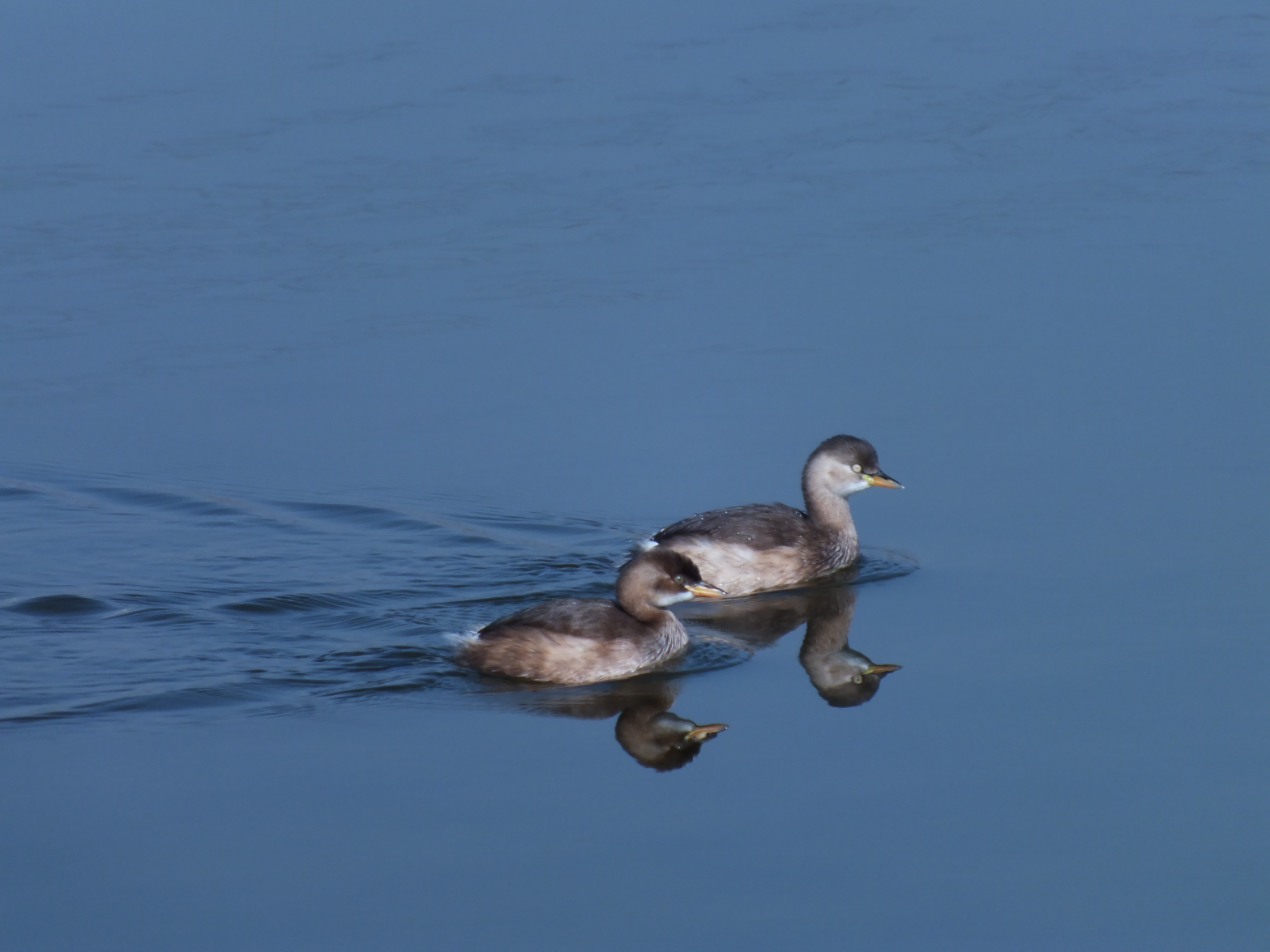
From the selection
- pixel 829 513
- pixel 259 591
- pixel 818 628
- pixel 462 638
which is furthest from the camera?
pixel 829 513

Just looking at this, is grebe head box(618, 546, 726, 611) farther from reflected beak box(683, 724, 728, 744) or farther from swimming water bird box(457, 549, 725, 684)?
reflected beak box(683, 724, 728, 744)

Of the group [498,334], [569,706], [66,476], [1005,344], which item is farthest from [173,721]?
[1005,344]

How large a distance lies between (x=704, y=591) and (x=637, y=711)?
115 cm

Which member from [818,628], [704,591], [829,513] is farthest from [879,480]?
[704,591]

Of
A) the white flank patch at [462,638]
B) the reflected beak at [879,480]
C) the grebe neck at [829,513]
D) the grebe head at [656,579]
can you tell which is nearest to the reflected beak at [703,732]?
the grebe head at [656,579]

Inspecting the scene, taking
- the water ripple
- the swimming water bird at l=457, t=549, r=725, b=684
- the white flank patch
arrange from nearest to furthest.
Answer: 1. the water ripple
2. the swimming water bird at l=457, t=549, r=725, b=684
3. the white flank patch

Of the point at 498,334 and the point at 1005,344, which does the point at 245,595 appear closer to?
the point at 498,334

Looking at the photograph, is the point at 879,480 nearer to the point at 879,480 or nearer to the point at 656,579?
the point at 879,480

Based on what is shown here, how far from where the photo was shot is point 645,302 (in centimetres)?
1339

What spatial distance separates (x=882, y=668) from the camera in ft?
27.2

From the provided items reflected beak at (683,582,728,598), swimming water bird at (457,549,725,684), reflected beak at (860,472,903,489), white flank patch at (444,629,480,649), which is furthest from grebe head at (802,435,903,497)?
white flank patch at (444,629,480,649)

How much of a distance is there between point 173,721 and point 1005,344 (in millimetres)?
6682

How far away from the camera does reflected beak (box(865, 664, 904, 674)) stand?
824cm

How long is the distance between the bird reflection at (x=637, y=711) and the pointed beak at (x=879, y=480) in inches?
98.1
